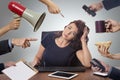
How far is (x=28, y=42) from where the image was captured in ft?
6.59

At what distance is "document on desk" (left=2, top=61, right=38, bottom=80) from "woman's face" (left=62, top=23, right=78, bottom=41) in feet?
1.29

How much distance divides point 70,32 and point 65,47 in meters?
0.14

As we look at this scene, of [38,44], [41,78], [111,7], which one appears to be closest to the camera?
[41,78]

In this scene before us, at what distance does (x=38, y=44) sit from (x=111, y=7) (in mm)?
695

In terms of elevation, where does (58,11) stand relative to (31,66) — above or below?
above

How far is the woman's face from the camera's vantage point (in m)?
1.94

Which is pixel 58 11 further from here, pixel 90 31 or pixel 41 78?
pixel 41 78

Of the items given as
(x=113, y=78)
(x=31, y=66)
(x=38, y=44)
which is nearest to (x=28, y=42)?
(x=38, y=44)

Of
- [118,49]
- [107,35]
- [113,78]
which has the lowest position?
[113,78]

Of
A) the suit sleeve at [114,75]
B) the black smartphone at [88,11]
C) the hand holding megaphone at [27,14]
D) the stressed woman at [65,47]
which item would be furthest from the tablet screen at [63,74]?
the black smartphone at [88,11]

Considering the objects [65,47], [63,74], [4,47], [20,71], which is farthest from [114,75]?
[4,47]

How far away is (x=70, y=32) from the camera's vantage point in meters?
1.95

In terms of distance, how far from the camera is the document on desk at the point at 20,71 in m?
1.74

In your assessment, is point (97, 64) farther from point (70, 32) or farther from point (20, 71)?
point (20, 71)
